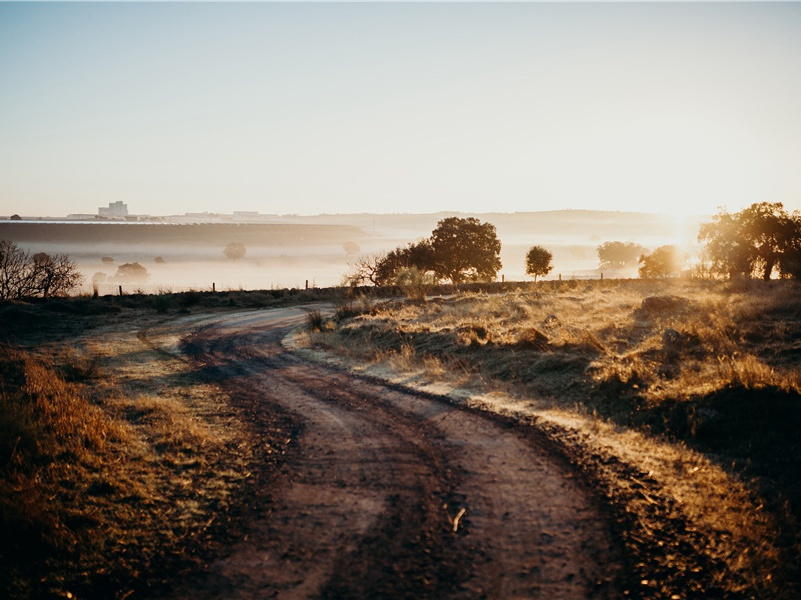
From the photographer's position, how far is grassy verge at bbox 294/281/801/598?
576 cm

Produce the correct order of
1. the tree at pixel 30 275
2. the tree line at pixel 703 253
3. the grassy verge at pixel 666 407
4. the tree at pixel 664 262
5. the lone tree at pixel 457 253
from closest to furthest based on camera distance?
1. the grassy verge at pixel 666 407
2. the tree at pixel 30 275
3. the tree line at pixel 703 253
4. the lone tree at pixel 457 253
5. the tree at pixel 664 262

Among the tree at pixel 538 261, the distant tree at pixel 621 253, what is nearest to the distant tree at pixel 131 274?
the tree at pixel 538 261

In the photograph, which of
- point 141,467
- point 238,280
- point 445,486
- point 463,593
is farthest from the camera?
point 238,280

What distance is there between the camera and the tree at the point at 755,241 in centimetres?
5206

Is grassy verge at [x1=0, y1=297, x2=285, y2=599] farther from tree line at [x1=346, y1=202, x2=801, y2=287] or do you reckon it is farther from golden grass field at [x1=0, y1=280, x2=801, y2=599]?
tree line at [x1=346, y1=202, x2=801, y2=287]

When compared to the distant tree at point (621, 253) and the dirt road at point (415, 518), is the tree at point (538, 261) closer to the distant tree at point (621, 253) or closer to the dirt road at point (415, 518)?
the dirt road at point (415, 518)

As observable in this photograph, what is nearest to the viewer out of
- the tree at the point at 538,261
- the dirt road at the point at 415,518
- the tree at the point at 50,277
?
the dirt road at the point at 415,518

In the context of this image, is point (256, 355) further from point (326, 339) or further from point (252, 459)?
point (252, 459)

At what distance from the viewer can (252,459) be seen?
349 inches

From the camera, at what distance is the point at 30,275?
41.2 meters

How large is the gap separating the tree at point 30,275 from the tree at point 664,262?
82585 millimetres

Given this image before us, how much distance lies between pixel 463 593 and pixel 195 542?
3423mm

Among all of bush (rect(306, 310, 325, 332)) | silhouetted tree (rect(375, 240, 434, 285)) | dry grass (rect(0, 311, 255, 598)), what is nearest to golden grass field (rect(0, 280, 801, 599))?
dry grass (rect(0, 311, 255, 598))

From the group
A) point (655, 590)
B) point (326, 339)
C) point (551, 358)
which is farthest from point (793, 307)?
point (655, 590)
